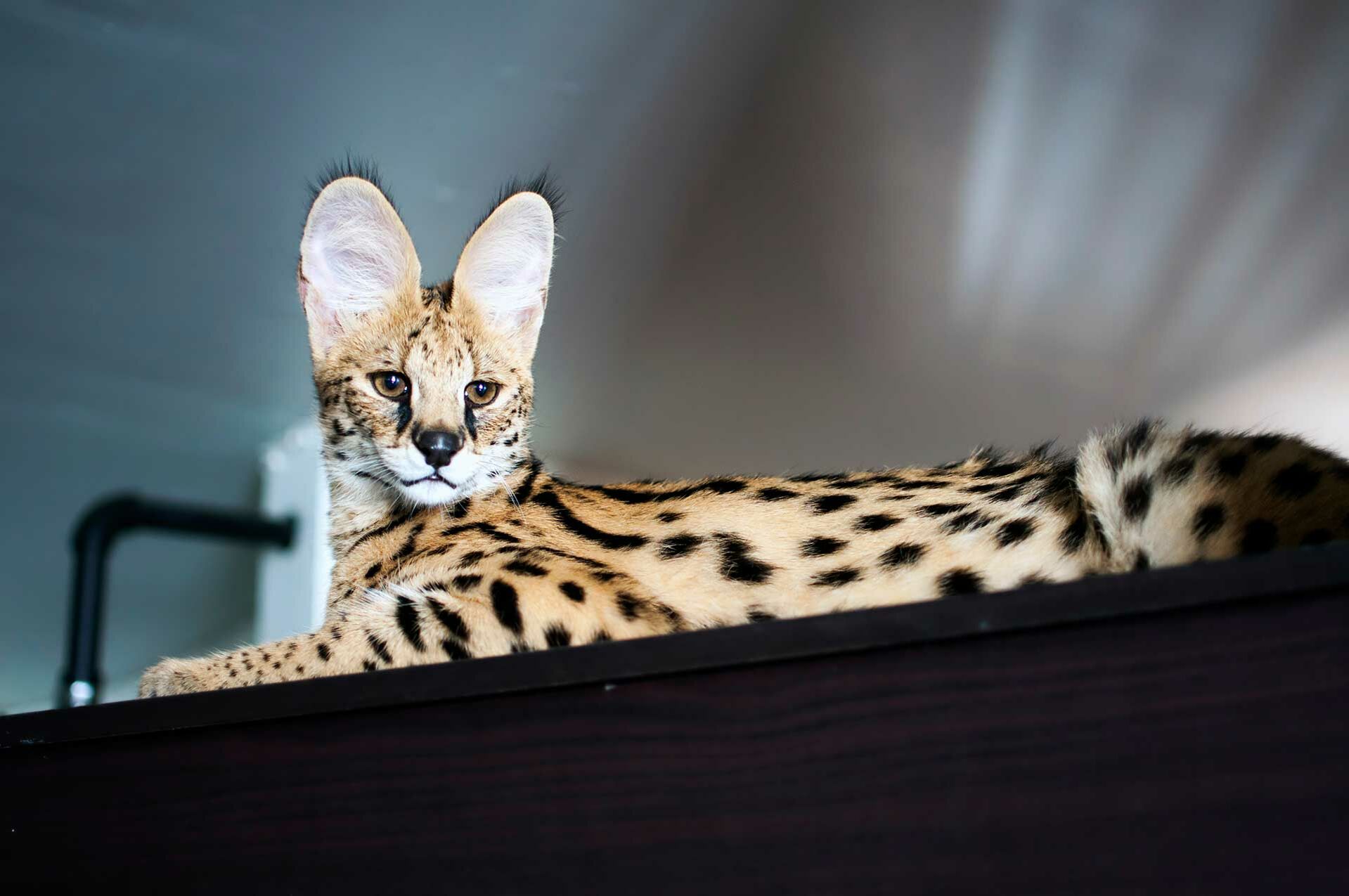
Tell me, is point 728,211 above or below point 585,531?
above

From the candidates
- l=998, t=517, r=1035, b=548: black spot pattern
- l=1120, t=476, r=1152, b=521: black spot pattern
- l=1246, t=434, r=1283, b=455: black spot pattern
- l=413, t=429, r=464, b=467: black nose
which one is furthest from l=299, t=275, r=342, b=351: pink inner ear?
l=1246, t=434, r=1283, b=455: black spot pattern

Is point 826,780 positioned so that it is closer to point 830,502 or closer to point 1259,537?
point 1259,537

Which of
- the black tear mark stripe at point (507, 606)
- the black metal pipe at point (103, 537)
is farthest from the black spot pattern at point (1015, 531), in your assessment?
the black metal pipe at point (103, 537)

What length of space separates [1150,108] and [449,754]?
2.56 metres

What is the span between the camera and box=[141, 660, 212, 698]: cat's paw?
1232 mm

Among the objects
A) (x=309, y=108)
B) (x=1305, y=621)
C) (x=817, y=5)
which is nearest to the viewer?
(x=1305, y=621)

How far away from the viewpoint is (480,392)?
1408mm

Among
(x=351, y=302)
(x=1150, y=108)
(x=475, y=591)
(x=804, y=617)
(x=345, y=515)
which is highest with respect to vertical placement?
(x=1150, y=108)

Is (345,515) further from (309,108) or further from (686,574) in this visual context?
(309,108)

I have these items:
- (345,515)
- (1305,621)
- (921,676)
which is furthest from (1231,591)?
(345,515)

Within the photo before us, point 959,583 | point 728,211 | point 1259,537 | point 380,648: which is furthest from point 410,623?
point 728,211

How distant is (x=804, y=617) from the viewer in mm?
750

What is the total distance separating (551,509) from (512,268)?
0.32 metres

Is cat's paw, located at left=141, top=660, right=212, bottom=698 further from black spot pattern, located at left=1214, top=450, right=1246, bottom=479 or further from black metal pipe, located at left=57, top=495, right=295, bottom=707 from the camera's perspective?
black metal pipe, located at left=57, top=495, right=295, bottom=707
